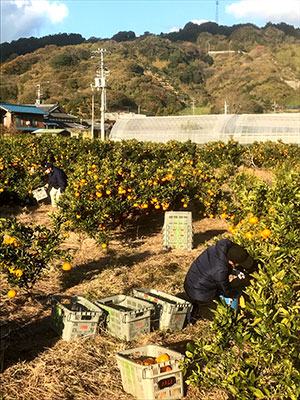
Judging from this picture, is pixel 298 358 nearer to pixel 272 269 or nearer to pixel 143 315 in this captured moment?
pixel 272 269

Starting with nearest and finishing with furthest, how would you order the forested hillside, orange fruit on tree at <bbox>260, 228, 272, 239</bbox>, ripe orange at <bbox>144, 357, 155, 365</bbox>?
ripe orange at <bbox>144, 357, 155, 365</bbox>, orange fruit on tree at <bbox>260, 228, 272, 239</bbox>, the forested hillside

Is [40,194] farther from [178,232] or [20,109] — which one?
[20,109]

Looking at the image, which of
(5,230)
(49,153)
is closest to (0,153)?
(49,153)

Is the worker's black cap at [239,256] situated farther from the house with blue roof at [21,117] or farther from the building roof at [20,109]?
the building roof at [20,109]

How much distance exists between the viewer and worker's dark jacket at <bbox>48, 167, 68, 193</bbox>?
10.2 meters

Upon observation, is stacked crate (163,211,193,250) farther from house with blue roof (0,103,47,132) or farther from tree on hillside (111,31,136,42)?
tree on hillside (111,31,136,42)

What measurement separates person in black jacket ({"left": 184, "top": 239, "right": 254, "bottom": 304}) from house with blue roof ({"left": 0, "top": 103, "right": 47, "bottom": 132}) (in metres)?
41.9

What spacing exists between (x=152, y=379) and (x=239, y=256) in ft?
5.59

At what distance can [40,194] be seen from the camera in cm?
1137

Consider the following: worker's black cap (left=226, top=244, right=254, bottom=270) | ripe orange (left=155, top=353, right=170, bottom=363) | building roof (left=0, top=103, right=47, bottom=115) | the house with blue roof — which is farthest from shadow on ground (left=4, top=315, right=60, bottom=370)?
building roof (left=0, top=103, right=47, bottom=115)

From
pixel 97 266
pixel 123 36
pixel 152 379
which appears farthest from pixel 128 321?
pixel 123 36

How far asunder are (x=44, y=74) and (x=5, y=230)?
3881 inches

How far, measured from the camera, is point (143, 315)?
4391 millimetres

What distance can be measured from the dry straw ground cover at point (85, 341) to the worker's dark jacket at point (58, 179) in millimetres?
2027
